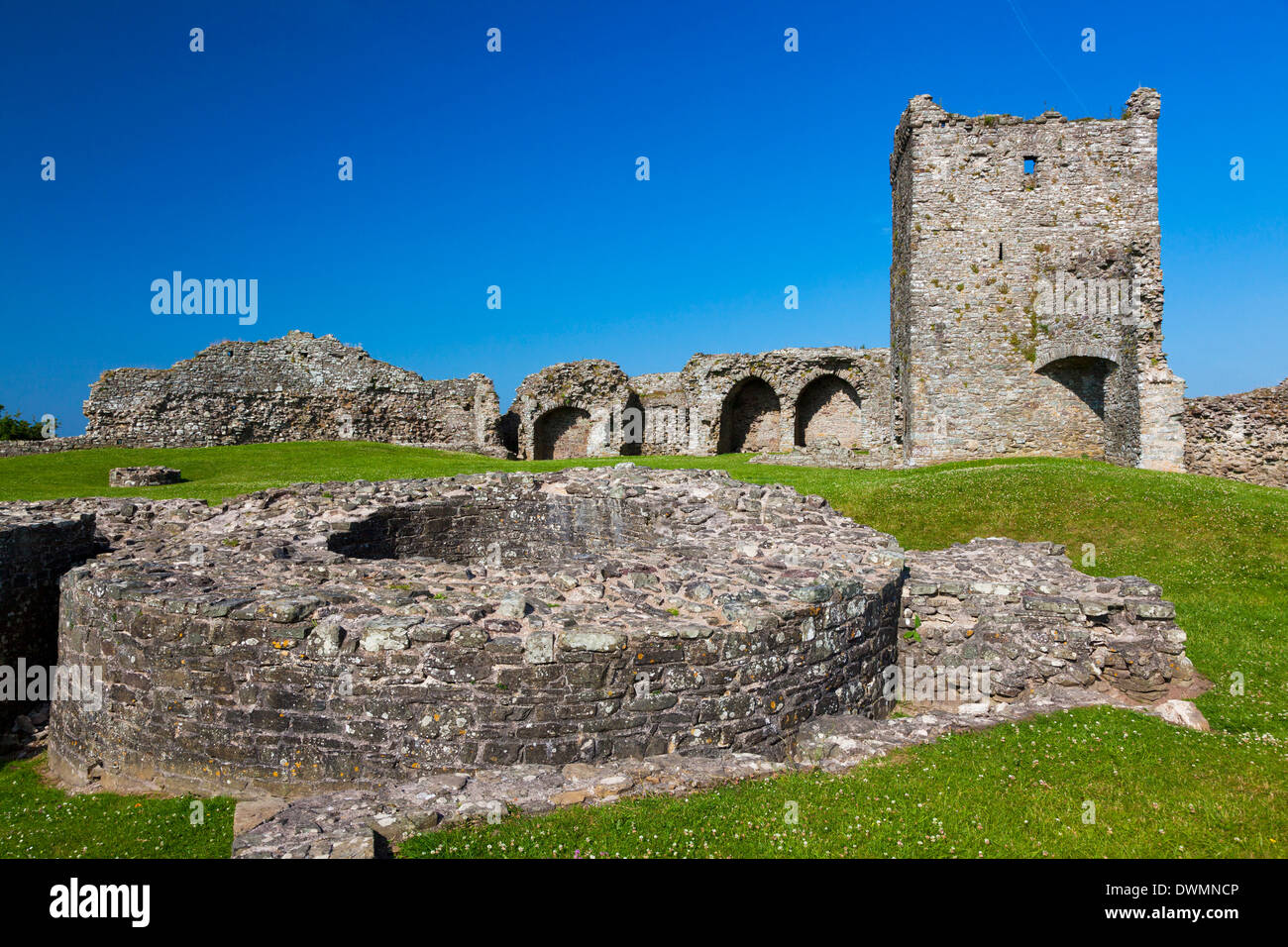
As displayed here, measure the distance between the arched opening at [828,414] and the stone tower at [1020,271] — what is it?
26.5ft

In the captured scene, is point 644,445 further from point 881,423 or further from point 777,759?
point 777,759

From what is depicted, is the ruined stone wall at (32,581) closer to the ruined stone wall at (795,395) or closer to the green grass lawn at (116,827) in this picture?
the green grass lawn at (116,827)

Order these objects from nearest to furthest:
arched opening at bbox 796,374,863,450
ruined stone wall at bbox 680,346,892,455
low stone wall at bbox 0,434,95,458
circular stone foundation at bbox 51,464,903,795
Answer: circular stone foundation at bbox 51,464,903,795 → low stone wall at bbox 0,434,95,458 → ruined stone wall at bbox 680,346,892,455 → arched opening at bbox 796,374,863,450

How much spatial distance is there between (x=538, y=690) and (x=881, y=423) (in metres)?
28.3

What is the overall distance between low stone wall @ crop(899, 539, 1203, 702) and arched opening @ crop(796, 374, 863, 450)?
24059 mm

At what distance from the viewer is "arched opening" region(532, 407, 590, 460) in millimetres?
33719

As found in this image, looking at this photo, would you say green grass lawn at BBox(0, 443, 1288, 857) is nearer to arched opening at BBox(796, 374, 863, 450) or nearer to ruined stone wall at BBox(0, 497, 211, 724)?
ruined stone wall at BBox(0, 497, 211, 724)

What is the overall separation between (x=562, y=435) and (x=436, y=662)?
2910 cm

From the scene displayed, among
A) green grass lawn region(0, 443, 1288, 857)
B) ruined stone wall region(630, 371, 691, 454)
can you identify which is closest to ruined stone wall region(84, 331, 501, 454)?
ruined stone wall region(630, 371, 691, 454)

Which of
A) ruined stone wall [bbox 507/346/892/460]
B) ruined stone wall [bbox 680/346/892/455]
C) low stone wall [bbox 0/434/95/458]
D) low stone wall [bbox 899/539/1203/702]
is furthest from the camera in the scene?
ruined stone wall [bbox 507/346/892/460]

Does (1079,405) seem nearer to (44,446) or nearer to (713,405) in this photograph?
(713,405)

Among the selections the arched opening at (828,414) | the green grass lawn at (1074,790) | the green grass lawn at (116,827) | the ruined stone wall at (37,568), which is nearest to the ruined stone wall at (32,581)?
the ruined stone wall at (37,568)

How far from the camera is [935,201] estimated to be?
2388 cm

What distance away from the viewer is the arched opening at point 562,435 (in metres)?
33.7
